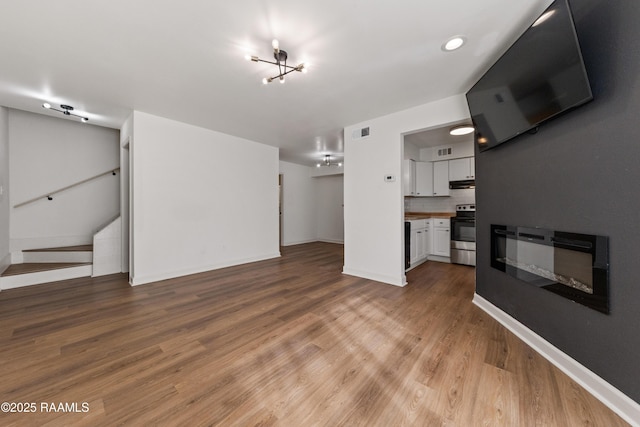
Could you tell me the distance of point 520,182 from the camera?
2127 millimetres

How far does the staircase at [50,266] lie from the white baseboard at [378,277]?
443 centimetres

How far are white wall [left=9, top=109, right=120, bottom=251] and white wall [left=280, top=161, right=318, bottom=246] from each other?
395 cm

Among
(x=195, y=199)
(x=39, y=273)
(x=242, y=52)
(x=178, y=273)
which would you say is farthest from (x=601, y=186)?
(x=39, y=273)

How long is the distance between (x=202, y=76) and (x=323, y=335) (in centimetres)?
297

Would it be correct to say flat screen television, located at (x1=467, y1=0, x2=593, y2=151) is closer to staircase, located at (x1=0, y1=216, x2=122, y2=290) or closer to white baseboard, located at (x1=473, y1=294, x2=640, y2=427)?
white baseboard, located at (x1=473, y1=294, x2=640, y2=427)

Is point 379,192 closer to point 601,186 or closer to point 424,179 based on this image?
point 424,179

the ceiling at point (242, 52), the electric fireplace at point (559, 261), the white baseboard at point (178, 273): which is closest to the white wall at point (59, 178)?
the ceiling at point (242, 52)

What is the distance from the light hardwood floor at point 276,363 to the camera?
128 centimetres

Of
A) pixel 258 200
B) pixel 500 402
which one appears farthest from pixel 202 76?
pixel 500 402

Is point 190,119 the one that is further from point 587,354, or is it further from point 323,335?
point 587,354

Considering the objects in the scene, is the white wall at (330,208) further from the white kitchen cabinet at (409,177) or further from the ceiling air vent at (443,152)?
the ceiling air vent at (443,152)

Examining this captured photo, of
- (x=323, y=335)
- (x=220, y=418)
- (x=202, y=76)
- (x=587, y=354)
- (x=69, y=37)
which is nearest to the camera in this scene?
(x=220, y=418)

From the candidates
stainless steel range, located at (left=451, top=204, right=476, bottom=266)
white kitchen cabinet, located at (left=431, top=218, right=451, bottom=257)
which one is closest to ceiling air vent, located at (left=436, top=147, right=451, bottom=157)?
stainless steel range, located at (left=451, top=204, right=476, bottom=266)

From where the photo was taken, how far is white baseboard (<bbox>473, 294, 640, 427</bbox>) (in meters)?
1.25
